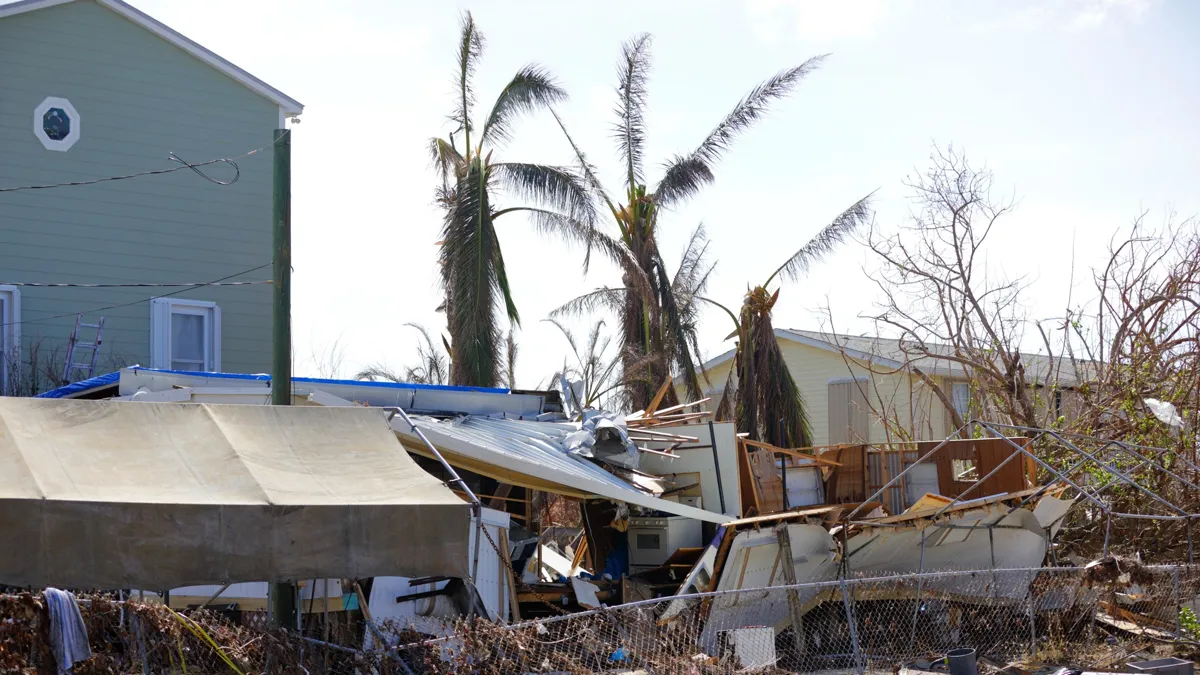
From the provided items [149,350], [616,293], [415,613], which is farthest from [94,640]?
[616,293]

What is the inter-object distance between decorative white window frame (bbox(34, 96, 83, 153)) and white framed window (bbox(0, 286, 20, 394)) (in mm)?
2411

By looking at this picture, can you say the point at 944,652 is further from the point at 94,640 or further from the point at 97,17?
the point at 97,17

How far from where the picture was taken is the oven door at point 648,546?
14.3 m

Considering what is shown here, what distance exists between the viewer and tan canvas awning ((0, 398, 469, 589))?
7840mm

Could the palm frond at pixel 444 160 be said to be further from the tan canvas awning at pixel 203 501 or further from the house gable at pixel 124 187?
the tan canvas awning at pixel 203 501

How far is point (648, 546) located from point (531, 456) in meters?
2.48

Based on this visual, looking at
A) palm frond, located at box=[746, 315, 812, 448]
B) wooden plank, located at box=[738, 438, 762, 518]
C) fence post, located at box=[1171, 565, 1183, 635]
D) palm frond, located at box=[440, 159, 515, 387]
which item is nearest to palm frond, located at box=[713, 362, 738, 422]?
palm frond, located at box=[746, 315, 812, 448]

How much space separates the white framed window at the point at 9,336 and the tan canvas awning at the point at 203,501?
8.49 meters

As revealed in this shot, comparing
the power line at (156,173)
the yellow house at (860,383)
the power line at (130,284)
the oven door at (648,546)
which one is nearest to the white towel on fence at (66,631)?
the oven door at (648,546)

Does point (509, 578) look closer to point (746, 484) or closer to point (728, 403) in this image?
point (746, 484)

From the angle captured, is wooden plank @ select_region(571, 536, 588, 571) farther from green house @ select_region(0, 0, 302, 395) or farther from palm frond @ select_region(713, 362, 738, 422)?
palm frond @ select_region(713, 362, 738, 422)

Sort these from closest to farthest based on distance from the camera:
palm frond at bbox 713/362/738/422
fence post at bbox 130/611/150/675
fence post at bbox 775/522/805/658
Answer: fence post at bbox 130/611/150/675 → fence post at bbox 775/522/805/658 → palm frond at bbox 713/362/738/422

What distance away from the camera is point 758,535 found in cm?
1273

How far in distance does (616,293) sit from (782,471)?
1029 cm
